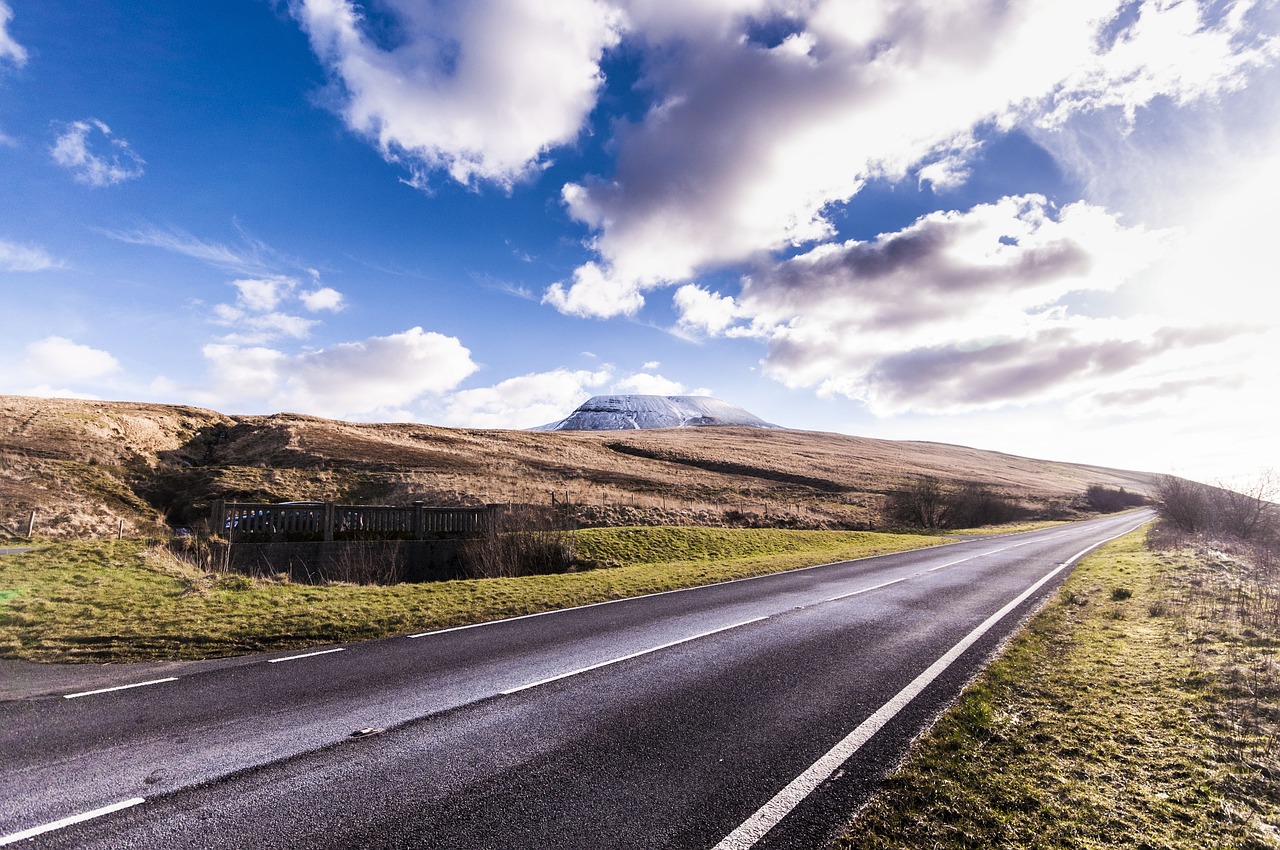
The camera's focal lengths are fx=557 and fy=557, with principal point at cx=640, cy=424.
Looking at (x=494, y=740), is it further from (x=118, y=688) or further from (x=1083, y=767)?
(x=1083, y=767)

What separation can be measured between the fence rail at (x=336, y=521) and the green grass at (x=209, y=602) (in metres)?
1.77

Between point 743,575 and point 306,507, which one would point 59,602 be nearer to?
point 306,507

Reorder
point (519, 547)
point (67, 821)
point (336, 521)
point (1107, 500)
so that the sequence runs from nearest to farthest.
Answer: point (67, 821) → point (336, 521) → point (519, 547) → point (1107, 500)

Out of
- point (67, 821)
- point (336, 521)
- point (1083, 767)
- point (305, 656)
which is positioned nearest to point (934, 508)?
point (336, 521)

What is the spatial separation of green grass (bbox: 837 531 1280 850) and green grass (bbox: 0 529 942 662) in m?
8.16

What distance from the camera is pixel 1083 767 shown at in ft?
15.8

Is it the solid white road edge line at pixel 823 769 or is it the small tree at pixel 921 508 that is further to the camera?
the small tree at pixel 921 508

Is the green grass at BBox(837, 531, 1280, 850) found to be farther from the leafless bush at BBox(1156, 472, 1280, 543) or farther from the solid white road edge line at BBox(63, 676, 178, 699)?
the leafless bush at BBox(1156, 472, 1280, 543)

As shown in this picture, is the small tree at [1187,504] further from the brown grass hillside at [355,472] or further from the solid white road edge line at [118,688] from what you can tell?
the solid white road edge line at [118,688]

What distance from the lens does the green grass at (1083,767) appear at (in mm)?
3879

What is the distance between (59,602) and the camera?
33.7ft

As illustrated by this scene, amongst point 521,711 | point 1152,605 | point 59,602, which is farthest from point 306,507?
point 1152,605

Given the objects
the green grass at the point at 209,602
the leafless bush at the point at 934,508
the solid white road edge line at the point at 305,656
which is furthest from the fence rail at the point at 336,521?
the leafless bush at the point at 934,508

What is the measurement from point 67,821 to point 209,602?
8321 millimetres
